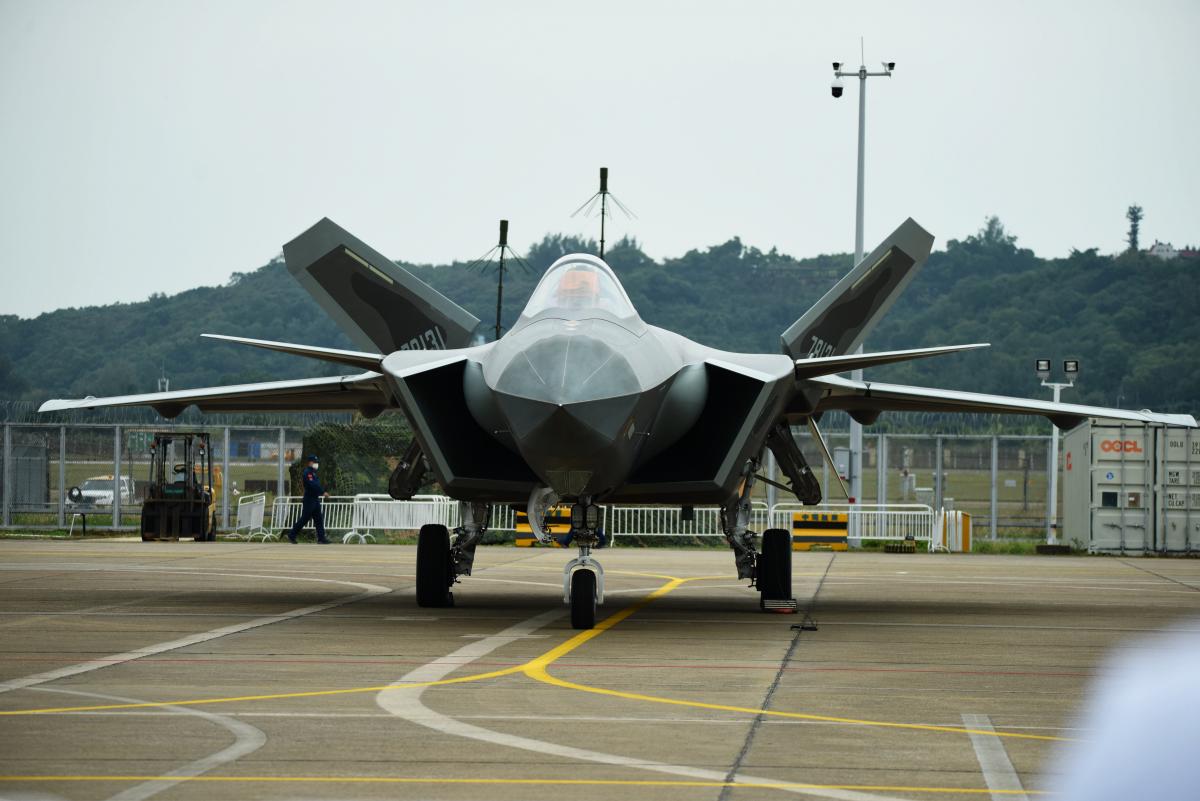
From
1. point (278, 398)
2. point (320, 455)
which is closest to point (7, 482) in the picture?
point (320, 455)

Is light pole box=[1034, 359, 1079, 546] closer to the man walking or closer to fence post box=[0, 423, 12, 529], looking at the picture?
the man walking

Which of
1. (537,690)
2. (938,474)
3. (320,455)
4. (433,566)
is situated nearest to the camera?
(537,690)

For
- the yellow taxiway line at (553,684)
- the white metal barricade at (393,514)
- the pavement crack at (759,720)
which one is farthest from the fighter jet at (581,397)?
the white metal barricade at (393,514)

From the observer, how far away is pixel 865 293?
608 inches

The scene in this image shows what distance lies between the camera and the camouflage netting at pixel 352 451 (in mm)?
34031

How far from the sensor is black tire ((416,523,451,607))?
14273mm

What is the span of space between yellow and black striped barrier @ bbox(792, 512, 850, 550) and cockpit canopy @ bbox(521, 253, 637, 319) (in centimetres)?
1791

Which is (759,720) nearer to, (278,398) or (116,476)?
(278,398)

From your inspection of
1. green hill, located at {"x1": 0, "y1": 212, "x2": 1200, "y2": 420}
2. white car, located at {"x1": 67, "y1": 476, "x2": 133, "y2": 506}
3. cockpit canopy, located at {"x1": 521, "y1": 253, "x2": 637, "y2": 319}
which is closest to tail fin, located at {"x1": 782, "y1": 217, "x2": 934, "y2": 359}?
cockpit canopy, located at {"x1": 521, "y1": 253, "x2": 637, "y2": 319}

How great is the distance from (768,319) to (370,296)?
256ft

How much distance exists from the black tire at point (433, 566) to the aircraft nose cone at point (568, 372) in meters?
3.46

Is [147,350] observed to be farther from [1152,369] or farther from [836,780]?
[836,780]

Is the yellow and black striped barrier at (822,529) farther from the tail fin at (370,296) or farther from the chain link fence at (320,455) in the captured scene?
the tail fin at (370,296)

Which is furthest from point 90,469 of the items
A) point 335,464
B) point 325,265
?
point 325,265
